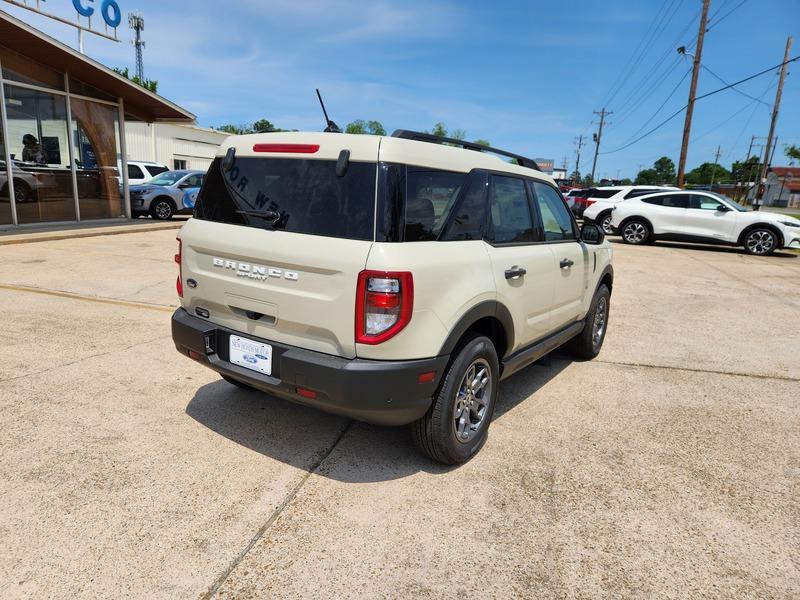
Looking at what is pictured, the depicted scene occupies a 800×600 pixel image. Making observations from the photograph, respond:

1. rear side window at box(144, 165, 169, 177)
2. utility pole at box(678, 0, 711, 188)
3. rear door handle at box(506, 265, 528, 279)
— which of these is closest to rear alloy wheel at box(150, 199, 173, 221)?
rear side window at box(144, 165, 169, 177)

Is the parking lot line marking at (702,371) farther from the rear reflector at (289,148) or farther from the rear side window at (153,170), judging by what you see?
the rear side window at (153,170)

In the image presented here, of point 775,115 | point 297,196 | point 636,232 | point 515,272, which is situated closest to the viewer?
point 297,196

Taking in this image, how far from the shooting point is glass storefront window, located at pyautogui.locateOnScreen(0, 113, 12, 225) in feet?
36.0

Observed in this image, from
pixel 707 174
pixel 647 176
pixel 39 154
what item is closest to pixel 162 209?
pixel 39 154

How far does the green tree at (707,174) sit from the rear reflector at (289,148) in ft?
465

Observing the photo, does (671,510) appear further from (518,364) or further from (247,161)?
(247,161)

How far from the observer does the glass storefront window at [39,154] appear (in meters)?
11.4

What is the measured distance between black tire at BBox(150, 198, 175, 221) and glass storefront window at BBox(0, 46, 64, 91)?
12.7 ft

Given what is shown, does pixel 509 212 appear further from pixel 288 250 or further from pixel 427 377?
pixel 288 250

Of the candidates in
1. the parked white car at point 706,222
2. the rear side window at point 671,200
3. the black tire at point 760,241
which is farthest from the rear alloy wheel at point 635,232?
the black tire at point 760,241

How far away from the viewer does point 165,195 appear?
15688mm

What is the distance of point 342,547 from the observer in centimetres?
242

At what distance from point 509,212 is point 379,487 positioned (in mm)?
1943

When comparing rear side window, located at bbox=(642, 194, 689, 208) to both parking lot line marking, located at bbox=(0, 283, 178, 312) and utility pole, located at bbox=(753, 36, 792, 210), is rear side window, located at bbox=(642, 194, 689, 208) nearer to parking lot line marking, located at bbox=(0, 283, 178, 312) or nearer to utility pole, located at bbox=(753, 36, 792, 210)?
parking lot line marking, located at bbox=(0, 283, 178, 312)
